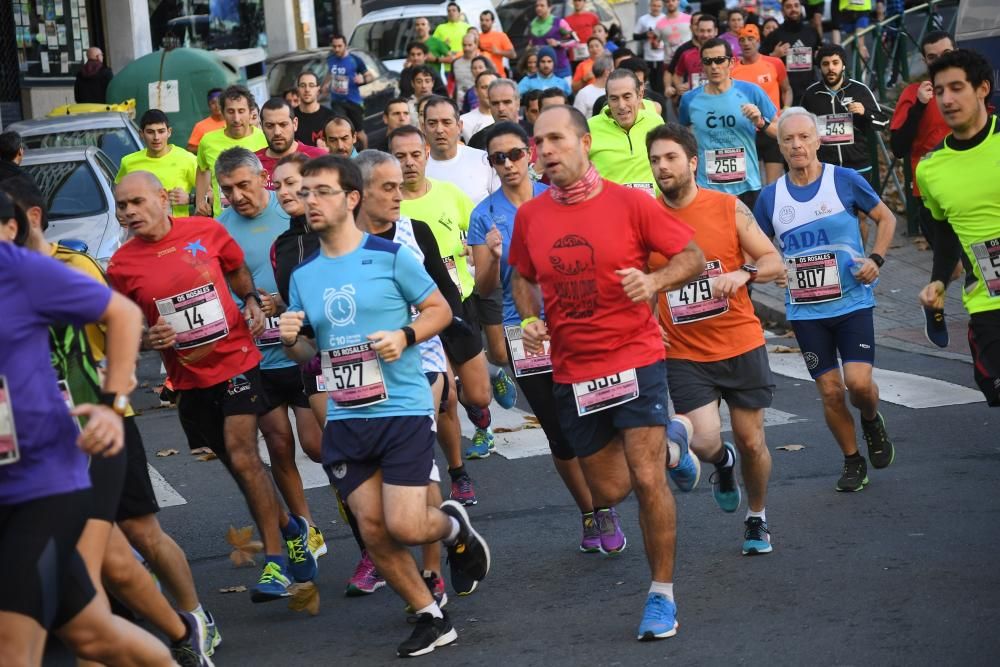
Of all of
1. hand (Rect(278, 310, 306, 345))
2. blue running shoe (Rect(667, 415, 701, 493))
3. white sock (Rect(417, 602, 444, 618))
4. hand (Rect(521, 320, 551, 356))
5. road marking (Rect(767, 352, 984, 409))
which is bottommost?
road marking (Rect(767, 352, 984, 409))

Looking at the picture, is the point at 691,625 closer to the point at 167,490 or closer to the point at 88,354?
the point at 88,354

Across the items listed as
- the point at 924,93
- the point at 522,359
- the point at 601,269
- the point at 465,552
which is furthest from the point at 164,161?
the point at 601,269

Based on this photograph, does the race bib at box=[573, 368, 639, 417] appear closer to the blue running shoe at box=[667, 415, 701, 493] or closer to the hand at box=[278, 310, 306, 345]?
the blue running shoe at box=[667, 415, 701, 493]

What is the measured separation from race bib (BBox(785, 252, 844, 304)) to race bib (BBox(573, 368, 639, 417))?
243 cm

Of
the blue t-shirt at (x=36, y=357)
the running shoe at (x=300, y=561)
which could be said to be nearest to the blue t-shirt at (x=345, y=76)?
the running shoe at (x=300, y=561)

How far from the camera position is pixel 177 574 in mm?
6211

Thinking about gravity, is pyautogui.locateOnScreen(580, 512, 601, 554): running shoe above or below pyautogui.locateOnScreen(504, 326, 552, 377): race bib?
below

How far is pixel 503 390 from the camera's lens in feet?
36.0

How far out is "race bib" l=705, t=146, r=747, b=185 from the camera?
12.6 meters

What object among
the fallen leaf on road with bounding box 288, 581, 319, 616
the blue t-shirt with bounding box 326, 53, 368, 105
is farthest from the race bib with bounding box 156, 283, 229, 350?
the blue t-shirt with bounding box 326, 53, 368, 105

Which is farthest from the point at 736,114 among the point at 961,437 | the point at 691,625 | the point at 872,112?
the point at 691,625

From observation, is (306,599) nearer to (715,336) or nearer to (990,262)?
(715,336)

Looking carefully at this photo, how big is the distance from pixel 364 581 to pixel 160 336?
1398 mm

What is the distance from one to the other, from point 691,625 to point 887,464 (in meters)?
2.77
